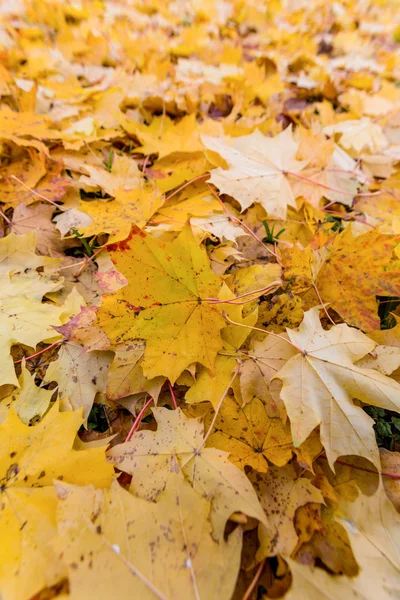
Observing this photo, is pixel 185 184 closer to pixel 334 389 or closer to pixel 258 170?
pixel 258 170

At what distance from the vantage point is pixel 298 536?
0.67 metres

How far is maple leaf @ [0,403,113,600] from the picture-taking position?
575 mm

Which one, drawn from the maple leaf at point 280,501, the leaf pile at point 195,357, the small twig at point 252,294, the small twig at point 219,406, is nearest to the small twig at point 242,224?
the leaf pile at point 195,357

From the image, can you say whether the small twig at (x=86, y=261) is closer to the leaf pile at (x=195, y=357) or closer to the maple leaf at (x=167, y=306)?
the leaf pile at (x=195, y=357)

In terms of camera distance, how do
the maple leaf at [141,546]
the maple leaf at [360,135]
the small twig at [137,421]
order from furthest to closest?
the maple leaf at [360,135] → the small twig at [137,421] → the maple leaf at [141,546]

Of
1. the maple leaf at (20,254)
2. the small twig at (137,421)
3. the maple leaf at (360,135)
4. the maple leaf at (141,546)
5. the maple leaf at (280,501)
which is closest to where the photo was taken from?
the maple leaf at (141,546)

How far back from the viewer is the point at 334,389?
2.54 feet

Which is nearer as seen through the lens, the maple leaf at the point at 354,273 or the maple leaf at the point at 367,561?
the maple leaf at the point at 367,561

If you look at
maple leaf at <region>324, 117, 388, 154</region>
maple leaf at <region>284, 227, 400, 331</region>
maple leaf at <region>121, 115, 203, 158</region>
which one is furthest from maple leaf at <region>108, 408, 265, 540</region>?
maple leaf at <region>324, 117, 388, 154</region>

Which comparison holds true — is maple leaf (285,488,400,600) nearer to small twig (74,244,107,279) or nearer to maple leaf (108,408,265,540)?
maple leaf (108,408,265,540)

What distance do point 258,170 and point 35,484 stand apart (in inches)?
44.8

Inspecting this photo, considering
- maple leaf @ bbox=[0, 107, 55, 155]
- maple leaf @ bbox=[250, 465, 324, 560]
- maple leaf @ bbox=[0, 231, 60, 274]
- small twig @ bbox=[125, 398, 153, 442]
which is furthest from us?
maple leaf @ bbox=[0, 107, 55, 155]

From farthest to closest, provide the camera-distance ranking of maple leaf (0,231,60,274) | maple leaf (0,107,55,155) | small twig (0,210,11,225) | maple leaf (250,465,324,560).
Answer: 1. maple leaf (0,107,55,155)
2. small twig (0,210,11,225)
3. maple leaf (0,231,60,274)
4. maple leaf (250,465,324,560)

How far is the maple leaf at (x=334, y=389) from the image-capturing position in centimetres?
72
